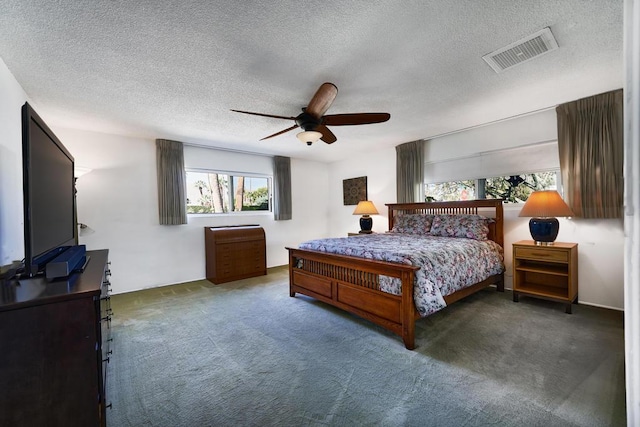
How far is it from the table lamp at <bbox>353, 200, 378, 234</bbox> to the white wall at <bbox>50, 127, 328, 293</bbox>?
8.26 ft

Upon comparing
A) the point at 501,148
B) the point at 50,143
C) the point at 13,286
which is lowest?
the point at 13,286

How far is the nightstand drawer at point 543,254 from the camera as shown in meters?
3.02

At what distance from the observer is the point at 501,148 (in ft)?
12.6

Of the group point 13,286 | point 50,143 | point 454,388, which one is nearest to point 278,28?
point 50,143

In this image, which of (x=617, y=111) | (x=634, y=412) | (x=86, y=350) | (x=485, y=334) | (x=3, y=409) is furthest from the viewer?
(x=617, y=111)

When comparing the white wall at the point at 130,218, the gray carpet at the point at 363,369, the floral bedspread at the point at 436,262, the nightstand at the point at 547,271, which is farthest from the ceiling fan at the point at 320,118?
the white wall at the point at 130,218

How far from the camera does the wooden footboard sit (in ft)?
7.72

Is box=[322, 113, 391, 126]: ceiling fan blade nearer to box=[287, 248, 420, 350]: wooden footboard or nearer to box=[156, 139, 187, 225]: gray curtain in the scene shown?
box=[287, 248, 420, 350]: wooden footboard

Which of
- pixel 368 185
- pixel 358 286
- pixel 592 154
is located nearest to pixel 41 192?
pixel 358 286

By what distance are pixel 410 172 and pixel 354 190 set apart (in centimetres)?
145

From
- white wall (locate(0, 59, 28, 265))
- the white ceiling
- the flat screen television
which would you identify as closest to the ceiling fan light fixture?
the white ceiling

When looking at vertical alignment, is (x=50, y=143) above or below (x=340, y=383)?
above

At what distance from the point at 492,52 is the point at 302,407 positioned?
2.82 meters

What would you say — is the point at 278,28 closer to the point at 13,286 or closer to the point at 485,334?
the point at 13,286
